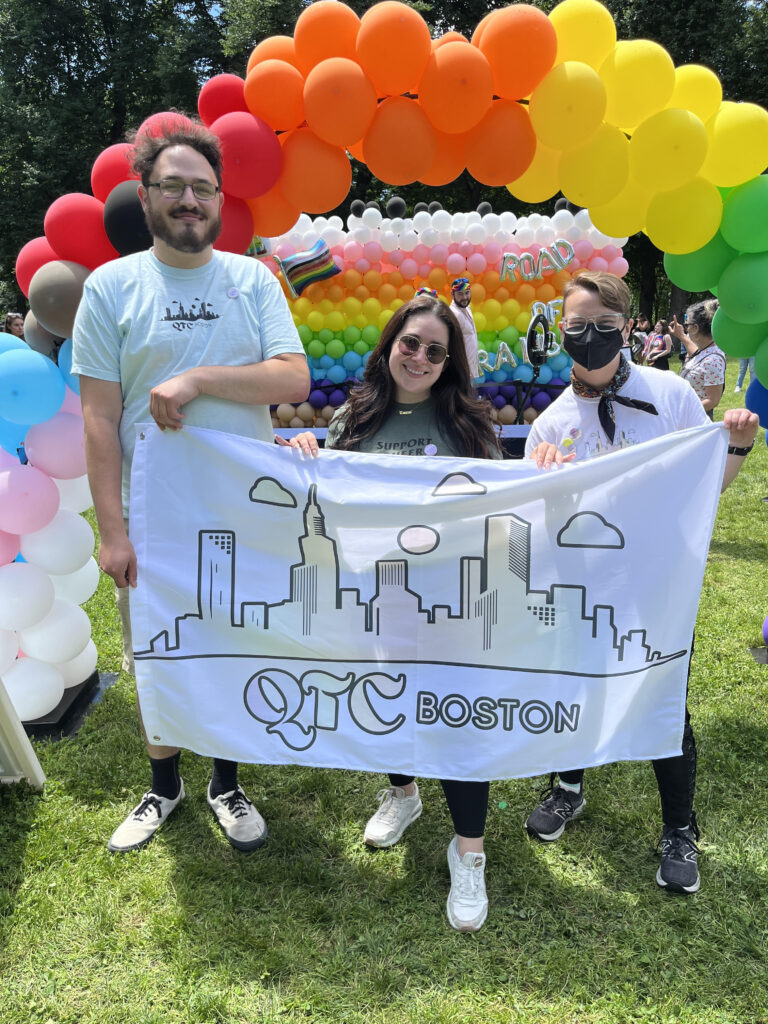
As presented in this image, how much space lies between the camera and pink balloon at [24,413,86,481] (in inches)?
126

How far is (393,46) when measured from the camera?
3289 millimetres

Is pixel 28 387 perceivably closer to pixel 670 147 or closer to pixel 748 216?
pixel 670 147

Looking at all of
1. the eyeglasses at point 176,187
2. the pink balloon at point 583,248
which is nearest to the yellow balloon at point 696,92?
the eyeglasses at point 176,187

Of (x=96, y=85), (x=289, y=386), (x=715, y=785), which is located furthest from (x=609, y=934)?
(x=96, y=85)

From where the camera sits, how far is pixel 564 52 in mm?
3381

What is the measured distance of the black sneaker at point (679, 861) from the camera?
8.36ft

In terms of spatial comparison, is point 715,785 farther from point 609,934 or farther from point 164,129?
point 164,129

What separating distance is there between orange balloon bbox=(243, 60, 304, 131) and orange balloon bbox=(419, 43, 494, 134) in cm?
59

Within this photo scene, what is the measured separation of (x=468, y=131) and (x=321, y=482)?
218 centimetres

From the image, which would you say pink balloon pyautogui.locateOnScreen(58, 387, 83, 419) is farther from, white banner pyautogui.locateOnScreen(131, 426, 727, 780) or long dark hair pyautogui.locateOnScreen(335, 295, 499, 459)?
long dark hair pyautogui.locateOnScreen(335, 295, 499, 459)

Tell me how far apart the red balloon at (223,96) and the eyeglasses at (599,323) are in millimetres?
2128

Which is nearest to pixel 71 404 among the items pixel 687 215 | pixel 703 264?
pixel 687 215

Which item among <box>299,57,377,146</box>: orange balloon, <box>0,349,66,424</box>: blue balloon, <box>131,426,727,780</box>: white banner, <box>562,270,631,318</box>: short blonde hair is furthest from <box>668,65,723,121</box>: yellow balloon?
<box>0,349,66,424</box>: blue balloon

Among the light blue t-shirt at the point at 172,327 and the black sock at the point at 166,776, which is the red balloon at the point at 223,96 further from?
the black sock at the point at 166,776
